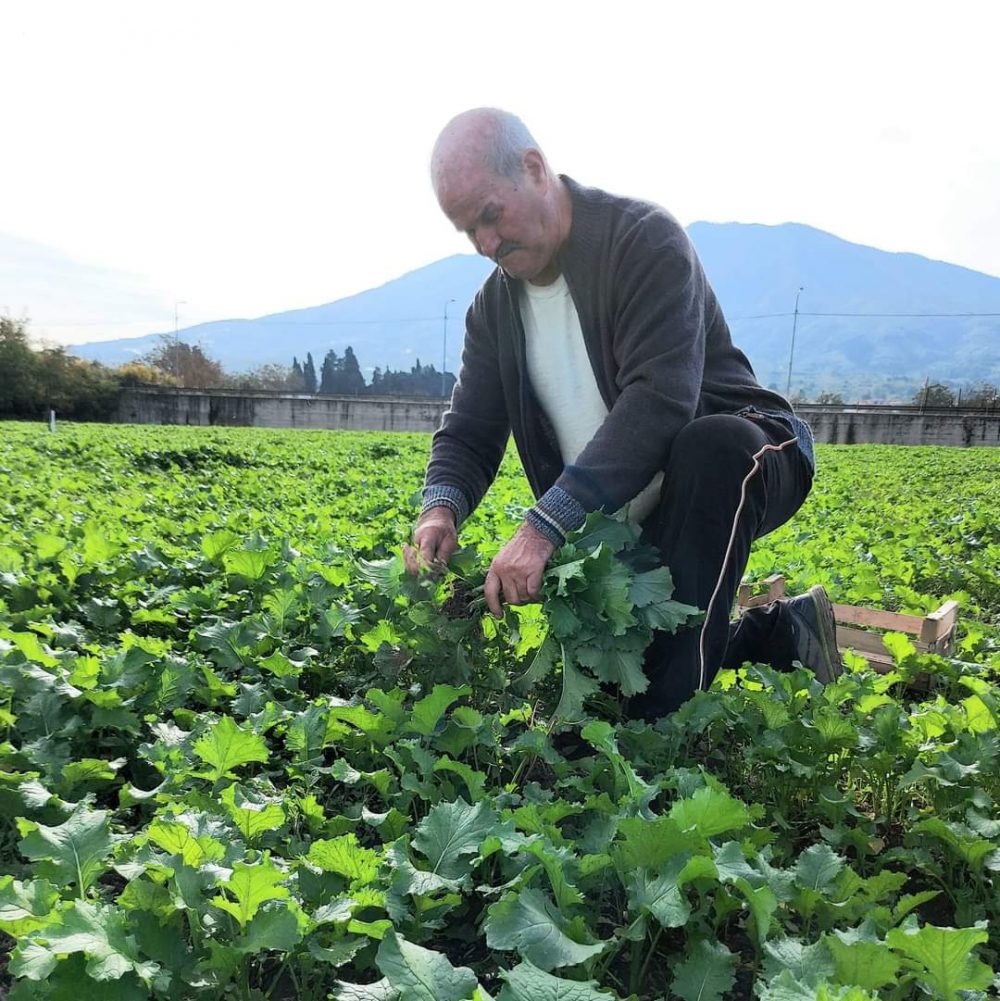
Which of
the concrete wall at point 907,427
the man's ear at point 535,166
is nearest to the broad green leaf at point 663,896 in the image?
the man's ear at point 535,166

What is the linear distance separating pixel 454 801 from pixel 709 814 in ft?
1.93

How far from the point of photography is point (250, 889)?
1266mm

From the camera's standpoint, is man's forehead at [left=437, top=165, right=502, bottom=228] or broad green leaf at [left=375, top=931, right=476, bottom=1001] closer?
broad green leaf at [left=375, top=931, right=476, bottom=1001]

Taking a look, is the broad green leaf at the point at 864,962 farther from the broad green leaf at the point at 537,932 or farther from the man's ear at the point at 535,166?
the man's ear at the point at 535,166

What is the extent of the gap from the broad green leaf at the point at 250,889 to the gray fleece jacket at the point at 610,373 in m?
1.15

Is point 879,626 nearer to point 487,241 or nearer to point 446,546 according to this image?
point 446,546

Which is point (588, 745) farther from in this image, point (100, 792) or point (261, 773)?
point (100, 792)

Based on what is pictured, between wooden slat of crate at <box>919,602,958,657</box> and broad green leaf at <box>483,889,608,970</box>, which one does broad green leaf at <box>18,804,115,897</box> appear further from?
wooden slat of crate at <box>919,602,958,657</box>

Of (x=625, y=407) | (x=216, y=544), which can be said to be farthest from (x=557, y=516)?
(x=216, y=544)

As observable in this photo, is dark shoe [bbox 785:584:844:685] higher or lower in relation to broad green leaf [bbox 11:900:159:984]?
higher

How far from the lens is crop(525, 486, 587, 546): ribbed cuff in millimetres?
2164

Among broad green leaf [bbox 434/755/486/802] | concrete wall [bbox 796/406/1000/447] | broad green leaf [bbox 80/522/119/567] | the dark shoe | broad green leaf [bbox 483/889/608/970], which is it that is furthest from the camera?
concrete wall [bbox 796/406/1000/447]

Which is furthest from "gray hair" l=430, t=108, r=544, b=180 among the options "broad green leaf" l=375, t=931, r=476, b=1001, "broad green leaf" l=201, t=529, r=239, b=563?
"broad green leaf" l=201, t=529, r=239, b=563

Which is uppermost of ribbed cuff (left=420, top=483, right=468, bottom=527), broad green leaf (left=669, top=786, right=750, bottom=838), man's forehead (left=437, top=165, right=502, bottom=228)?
man's forehead (left=437, top=165, right=502, bottom=228)
